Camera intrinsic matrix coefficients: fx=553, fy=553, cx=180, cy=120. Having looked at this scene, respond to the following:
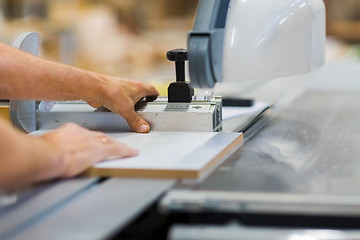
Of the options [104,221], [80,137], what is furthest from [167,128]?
[104,221]

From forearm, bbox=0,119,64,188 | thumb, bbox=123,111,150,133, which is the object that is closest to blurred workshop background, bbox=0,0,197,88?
thumb, bbox=123,111,150,133

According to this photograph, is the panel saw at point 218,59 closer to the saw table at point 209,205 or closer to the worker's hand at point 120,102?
the worker's hand at point 120,102

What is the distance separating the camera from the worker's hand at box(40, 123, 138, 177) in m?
0.84

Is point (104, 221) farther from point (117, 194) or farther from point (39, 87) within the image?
point (39, 87)

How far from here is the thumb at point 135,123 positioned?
1218 millimetres

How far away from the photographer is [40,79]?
122 cm

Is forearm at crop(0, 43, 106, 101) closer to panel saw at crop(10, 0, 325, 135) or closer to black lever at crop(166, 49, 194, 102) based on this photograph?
panel saw at crop(10, 0, 325, 135)

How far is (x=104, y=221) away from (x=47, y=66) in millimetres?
642

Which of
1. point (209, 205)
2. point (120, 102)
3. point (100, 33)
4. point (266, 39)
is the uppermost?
point (100, 33)

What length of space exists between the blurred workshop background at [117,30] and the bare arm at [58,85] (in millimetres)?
2127

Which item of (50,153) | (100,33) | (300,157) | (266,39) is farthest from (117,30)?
(50,153)

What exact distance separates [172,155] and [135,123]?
0.28 meters

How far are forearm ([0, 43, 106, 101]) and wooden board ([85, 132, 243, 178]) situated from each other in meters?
0.13

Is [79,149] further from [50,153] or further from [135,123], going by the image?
[135,123]
